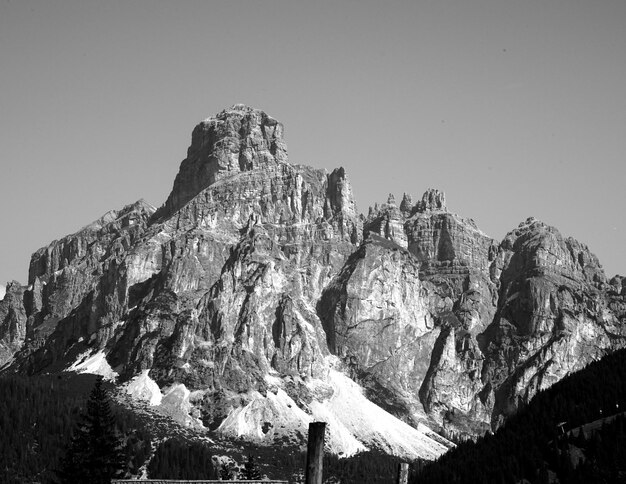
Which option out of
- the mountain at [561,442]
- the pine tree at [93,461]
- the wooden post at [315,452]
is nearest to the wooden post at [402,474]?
the wooden post at [315,452]

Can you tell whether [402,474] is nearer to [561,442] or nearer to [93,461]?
[93,461]

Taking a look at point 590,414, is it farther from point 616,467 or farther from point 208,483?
point 208,483

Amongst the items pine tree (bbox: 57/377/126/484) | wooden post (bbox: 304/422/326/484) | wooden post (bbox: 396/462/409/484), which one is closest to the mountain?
pine tree (bbox: 57/377/126/484)

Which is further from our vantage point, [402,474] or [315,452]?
[402,474]

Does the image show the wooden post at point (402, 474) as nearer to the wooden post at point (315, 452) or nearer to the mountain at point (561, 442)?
the wooden post at point (315, 452)

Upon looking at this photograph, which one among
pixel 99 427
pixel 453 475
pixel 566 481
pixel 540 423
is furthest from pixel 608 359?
pixel 99 427

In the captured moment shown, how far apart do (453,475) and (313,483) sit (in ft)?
349

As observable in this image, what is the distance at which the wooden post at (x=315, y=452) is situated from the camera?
62.9 m

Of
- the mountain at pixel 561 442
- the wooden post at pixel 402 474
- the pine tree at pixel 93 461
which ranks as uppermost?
the mountain at pixel 561 442

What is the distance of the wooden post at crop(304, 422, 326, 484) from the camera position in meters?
62.9

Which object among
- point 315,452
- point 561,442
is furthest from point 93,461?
point 315,452

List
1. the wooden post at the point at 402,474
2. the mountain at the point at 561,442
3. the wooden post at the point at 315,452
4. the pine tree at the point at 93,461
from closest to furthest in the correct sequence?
the wooden post at the point at 315,452 < the wooden post at the point at 402,474 < the pine tree at the point at 93,461 < the mountain at the point at 561,442

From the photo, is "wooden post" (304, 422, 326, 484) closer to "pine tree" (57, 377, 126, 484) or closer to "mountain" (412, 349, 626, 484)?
"pine tree" (57, 377, 126, 484)

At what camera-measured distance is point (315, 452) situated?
63656mm
